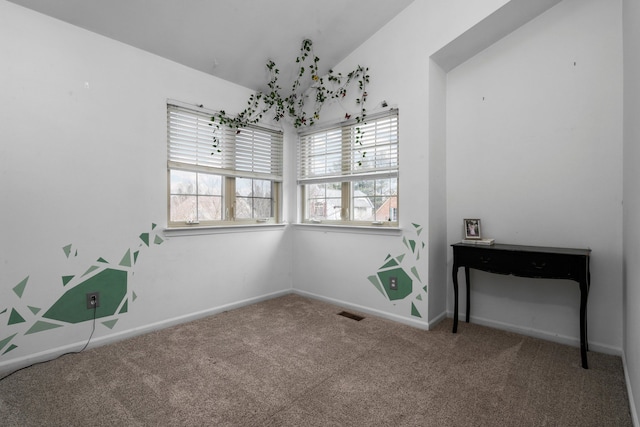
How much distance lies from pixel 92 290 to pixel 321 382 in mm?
1844

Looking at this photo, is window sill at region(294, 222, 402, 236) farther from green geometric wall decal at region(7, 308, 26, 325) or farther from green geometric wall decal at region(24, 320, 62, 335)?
green geometric wall decal at region(7, 308, 26, 325)

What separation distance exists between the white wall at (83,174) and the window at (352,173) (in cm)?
126

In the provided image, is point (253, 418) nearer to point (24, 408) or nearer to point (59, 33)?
point (24, 408)

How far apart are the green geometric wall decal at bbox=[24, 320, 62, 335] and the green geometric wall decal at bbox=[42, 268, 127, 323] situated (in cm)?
4

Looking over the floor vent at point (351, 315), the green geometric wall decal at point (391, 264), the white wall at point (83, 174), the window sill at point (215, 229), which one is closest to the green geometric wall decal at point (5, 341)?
the white wall at point (83, 174)

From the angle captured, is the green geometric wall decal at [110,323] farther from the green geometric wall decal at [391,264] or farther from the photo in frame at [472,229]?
the photo in frame at [472,229]

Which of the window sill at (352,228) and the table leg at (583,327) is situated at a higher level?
the window sill at (352,228)

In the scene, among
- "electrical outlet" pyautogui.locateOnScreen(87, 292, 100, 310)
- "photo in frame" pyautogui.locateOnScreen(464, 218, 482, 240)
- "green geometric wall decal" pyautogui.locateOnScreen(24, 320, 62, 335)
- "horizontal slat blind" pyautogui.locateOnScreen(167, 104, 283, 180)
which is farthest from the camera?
"horizontal slat blind" pyautogui.locateOnScreen(167, 104, 283, 180)

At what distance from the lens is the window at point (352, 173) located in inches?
126

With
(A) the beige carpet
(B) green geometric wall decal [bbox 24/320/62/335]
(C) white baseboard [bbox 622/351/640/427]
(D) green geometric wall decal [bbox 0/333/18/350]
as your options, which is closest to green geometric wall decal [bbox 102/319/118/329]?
(A) the beige carpet

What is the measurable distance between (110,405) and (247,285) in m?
1.81

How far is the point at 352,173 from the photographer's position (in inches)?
137

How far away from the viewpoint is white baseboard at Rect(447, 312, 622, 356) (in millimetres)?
2338

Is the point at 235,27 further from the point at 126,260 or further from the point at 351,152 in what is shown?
the point at 126,260
